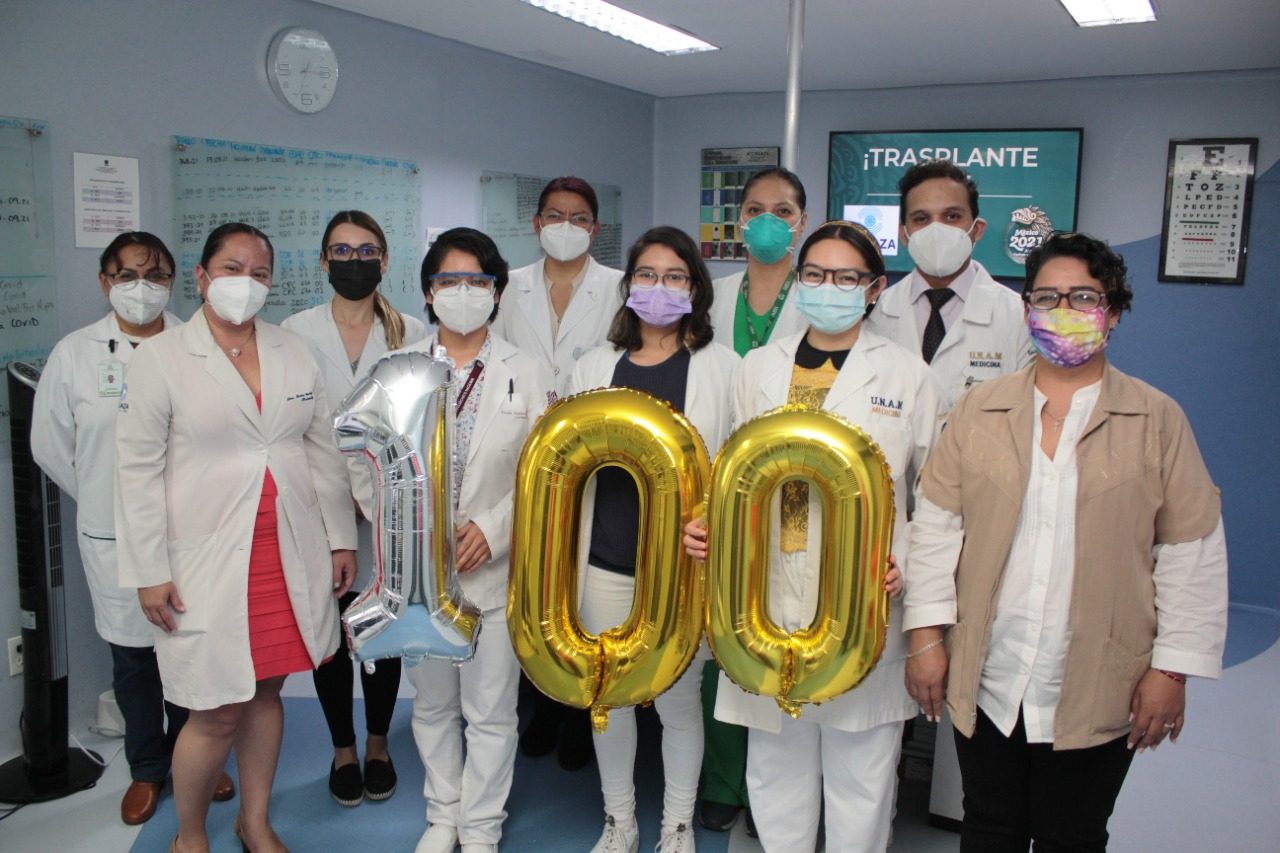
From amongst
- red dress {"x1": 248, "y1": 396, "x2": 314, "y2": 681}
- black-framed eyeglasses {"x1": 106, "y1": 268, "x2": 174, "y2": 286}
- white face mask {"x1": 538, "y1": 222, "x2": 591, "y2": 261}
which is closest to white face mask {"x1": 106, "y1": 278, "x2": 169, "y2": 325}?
black-framed eyeglasses {"x1": 106, "y1": 268, "x2": 174, "y2": 286}

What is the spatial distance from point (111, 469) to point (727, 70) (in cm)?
374

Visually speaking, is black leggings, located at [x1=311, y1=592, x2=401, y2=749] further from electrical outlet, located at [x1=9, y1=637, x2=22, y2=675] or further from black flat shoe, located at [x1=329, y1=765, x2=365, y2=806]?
electrical outlet, located at [x1=9, y1=637, x2=22, y2=675]

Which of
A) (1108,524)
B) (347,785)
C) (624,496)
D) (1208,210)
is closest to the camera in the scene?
(1108,524)

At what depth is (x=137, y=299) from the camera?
8.91ft

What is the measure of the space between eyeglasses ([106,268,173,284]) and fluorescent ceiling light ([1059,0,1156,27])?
3304 mm

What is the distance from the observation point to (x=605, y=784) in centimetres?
249

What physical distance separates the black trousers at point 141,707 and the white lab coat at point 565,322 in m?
1.47

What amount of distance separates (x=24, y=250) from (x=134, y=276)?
569 millimetres

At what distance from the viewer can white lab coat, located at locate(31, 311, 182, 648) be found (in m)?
2.73

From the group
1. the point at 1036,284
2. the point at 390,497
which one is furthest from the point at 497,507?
the point at 1036,284

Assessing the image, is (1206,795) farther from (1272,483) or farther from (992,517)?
(1272,483)

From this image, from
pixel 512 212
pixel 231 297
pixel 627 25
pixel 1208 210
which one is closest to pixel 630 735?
pixel 231 297

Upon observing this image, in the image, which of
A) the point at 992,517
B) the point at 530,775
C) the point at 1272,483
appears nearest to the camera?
the point at 992,517

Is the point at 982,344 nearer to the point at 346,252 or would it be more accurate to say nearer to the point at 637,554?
the point at 637,554
